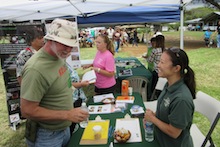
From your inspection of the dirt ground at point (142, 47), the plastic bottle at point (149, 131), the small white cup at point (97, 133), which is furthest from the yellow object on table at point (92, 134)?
the dirt ground at point (142, 47)

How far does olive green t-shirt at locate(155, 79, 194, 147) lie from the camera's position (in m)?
1.26

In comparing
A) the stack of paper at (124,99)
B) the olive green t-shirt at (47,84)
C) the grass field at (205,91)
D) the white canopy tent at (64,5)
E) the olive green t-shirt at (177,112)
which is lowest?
the grass field at (205,91)

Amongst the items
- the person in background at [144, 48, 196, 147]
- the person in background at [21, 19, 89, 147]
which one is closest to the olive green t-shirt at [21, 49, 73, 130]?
the person in background at [21, 19, 89, 147]

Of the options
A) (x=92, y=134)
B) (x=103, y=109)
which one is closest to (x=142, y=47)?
(x=103, y=109)

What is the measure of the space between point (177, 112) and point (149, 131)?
0.35 meters

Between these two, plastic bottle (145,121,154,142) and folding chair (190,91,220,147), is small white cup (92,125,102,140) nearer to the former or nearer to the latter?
plastic bottle (145,121,154,142)

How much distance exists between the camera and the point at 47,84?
1.21 m

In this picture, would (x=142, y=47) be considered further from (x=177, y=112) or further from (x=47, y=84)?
(x=47, y=84)

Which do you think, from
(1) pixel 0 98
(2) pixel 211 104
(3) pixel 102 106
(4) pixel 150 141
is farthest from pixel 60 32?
(1) pixel 0 98

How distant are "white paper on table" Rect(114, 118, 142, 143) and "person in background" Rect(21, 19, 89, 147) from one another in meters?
0.51

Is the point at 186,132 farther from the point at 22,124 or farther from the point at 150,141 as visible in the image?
the point at 22,124

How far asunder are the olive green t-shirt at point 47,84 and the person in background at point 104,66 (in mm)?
1463

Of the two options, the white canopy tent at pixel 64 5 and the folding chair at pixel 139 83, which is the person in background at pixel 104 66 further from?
the folding chair at pixel 139 83

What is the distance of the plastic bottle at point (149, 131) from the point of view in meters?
1.49
